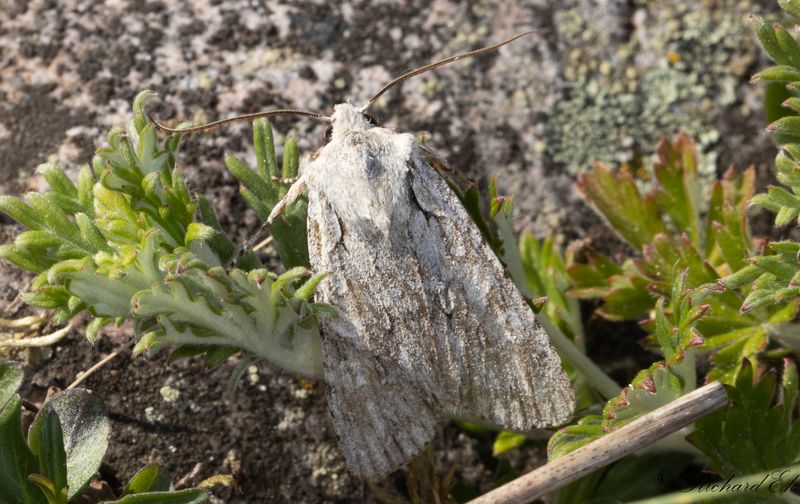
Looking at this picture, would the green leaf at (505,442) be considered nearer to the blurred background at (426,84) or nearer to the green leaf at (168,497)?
the blurred background at (426,84)

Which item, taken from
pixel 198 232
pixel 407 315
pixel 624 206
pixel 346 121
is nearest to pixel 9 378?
pixel 198 232

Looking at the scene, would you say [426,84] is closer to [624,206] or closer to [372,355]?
[624,206]

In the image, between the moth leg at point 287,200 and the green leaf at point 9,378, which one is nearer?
the green leaf at point 9,378

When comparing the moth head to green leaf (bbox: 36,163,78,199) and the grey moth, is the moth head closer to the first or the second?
the grey moth

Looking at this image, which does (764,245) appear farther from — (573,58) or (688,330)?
(573,58)

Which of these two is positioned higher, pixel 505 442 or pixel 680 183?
pixel 680 183

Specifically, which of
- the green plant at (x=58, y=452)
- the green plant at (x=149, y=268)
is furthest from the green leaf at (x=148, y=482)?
the green plant at (x=149, y=268)

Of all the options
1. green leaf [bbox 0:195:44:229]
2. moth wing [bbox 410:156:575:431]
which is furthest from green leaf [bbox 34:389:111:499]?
moth wing [bbox 410:156:575:431]
